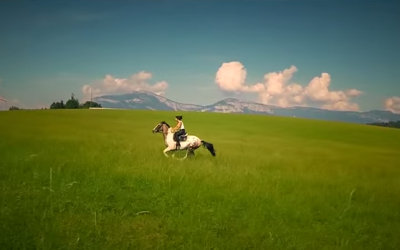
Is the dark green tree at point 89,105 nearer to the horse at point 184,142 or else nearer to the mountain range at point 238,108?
the mountain range at point 238,108

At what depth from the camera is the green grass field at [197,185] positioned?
3.27 meters

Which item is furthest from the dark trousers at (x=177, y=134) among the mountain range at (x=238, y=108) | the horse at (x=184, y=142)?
the mountain range at (x=238, y=108)

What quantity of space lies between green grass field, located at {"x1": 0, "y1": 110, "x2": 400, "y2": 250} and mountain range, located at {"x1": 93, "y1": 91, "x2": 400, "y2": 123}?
0.27 metres

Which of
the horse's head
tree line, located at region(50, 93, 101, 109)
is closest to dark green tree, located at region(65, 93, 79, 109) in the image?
tree line, located at region(50, 93, 101, 109)

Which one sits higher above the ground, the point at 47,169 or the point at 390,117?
the point at 390,117

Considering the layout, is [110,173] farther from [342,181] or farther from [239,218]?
[342,181]

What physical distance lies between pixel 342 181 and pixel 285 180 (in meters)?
0.71

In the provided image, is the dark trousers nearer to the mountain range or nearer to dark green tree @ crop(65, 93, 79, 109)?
the mountain range

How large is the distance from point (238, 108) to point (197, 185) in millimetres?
1692

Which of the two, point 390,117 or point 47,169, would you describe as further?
point 390,117

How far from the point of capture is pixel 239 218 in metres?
3.57

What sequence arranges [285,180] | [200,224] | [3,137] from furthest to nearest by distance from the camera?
1. [3,137]
2. [285,180]
3. [200,224]

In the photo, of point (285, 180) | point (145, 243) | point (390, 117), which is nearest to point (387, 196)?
point (285, 180)

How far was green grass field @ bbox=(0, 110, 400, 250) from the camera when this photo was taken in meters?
3.27
